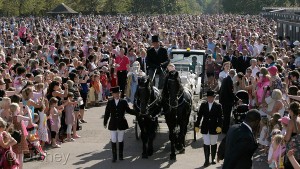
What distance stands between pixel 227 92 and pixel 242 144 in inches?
291

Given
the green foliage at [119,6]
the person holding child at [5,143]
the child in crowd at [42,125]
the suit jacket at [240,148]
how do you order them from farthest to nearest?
1. the green foliage at [119,6]
2. the child in crowd at [42,125]
3. the person holding child at [5,143]
4. the suit jacket at [240,148]

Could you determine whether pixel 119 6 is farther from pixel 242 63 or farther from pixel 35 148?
pixel 35 148

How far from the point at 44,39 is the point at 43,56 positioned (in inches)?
264

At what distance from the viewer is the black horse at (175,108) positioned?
11961mm

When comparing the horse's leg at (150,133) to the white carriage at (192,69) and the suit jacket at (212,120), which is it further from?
the white carriage at (192,69)

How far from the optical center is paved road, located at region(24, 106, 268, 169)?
11930 millimetres

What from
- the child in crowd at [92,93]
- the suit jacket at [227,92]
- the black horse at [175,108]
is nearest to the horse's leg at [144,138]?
the black horse at [175,108]

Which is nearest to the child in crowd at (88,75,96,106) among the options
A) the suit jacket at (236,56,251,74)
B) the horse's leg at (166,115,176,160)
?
the suit jacket at (236,56,251,74)

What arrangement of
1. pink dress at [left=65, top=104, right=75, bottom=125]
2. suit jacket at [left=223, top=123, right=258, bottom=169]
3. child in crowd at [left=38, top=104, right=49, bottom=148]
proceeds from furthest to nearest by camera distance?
1. pink dress at [left=65, top=104, right=75, bottom=125]
2. child in crowd at [left=38, top=104, right=49, bottom=148]
3. suit jacket at [left=223, top=123, right=258, bottom=169]

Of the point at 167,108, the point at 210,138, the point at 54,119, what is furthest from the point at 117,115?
the point at 54,119

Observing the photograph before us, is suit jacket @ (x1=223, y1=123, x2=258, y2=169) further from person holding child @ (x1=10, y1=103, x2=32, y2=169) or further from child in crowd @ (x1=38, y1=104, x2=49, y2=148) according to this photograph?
child in crowd @ (x1=38, y1=104, x2=49, y2=148)

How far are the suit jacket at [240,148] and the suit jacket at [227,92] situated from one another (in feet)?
23.3

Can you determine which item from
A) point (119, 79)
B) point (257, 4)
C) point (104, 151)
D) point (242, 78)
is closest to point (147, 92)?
point (104, 151)

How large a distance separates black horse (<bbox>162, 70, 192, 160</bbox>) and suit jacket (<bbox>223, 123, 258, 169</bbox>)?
4.85 metres
